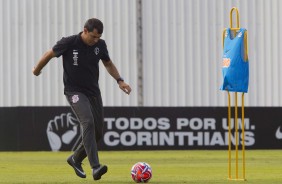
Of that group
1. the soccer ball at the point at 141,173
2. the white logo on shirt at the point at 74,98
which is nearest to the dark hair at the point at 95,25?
the white logo on shirt at the point at 74,98

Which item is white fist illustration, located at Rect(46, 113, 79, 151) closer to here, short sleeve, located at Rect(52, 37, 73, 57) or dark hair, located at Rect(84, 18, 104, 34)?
short sleeve, located at Rect(52, 37, 73, 57)

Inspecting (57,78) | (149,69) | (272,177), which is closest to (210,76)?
(149,69)

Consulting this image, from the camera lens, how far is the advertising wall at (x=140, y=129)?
24.2 meters

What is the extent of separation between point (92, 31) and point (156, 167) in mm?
5067

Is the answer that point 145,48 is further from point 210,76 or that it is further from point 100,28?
point 100,28

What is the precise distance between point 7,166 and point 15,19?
42.3ft

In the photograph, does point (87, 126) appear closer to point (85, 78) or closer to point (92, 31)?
point (85, 78)

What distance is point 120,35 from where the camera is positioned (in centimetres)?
3025

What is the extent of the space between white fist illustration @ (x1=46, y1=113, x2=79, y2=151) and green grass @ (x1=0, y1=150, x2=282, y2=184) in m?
0.97

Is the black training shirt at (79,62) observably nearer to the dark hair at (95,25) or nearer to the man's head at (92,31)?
the man's head at (92,31)

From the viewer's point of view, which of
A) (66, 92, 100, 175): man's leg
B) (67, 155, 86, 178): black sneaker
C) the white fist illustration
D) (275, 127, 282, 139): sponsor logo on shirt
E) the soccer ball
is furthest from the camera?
(275, 127, 282, 139): sponsor logo on shirt

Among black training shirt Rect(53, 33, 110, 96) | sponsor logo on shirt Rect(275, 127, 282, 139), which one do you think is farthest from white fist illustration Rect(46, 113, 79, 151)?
black training shirt Rect(53, 33, 110, 96)

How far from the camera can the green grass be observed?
13.8 meters

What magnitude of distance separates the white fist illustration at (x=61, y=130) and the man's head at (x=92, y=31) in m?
11.5
